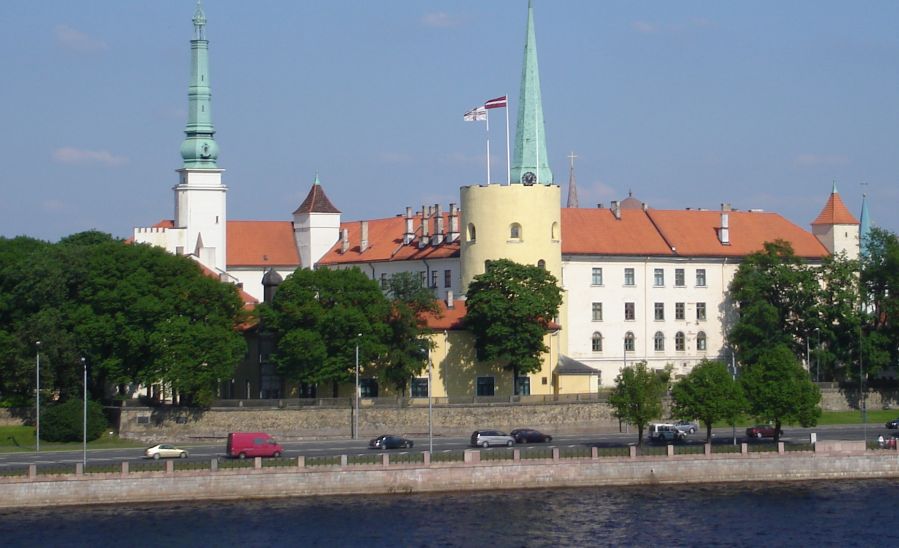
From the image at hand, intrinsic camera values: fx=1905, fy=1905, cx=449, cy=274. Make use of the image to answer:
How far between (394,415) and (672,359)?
97.4 feet

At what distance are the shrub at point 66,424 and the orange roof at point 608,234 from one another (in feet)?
123

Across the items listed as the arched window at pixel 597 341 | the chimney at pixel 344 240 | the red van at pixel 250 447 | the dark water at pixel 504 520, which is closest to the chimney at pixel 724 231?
the arched window at pixel 597 341

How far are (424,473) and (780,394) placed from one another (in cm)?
2085

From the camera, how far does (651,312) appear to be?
126250mm

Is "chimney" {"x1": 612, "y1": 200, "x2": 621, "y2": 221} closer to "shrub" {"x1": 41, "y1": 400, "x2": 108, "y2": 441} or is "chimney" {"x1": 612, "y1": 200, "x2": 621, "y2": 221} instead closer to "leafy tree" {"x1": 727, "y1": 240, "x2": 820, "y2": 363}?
"leafy tree" {"x1": 727, "y1": 240, "x2": 820, "y2": 363}

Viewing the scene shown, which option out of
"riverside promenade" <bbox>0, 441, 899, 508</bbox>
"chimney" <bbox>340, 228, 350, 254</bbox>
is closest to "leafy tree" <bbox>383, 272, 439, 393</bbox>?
"riverside promenade" <bbox>0, 441, 899, 508</bbox>

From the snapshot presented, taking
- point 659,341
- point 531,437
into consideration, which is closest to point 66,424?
point 531,437

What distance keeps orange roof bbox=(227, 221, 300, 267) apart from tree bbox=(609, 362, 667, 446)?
53.1 m

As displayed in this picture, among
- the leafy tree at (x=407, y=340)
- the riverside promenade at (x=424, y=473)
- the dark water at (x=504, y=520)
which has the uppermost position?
the leafy tree at (x=407, y=340)

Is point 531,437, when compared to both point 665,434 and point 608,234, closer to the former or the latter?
point 665,434

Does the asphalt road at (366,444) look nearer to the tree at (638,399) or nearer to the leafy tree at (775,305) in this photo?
the tree at (638,399)

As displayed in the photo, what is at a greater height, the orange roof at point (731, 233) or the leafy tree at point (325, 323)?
the orange roof at point (731, 233)

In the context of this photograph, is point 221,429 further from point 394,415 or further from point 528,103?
point 528,103

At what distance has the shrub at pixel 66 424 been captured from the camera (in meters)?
97.1
